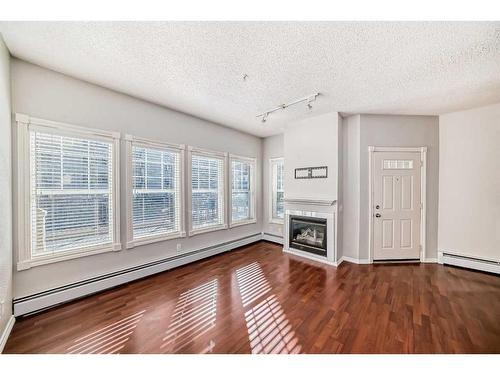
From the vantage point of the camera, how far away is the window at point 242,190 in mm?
4508

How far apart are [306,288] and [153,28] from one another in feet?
10.6

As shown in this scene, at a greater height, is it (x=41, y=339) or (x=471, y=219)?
(x=471, y=219)

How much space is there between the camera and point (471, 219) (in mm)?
3264

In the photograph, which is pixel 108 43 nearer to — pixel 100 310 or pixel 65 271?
pixel 65 271

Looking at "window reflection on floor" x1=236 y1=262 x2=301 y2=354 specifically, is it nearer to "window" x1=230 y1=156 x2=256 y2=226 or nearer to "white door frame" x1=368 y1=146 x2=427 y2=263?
"window" x1=230 y1=156 x2=256 y2=226

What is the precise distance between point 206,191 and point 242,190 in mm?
1076

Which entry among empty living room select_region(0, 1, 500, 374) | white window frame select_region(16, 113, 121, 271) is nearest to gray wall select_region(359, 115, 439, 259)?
empty living room select_region(0, 1, 500, 374)

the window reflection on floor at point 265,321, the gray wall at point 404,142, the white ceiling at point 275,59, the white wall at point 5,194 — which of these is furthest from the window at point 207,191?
the gray wall at point 404,142

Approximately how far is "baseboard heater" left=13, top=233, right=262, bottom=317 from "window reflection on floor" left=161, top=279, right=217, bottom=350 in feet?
2.77

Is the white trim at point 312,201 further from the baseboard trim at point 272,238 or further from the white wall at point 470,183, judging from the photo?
the white wall at point 470,183

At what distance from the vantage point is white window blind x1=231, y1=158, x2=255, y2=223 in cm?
451

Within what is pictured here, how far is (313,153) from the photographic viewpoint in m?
3.79
